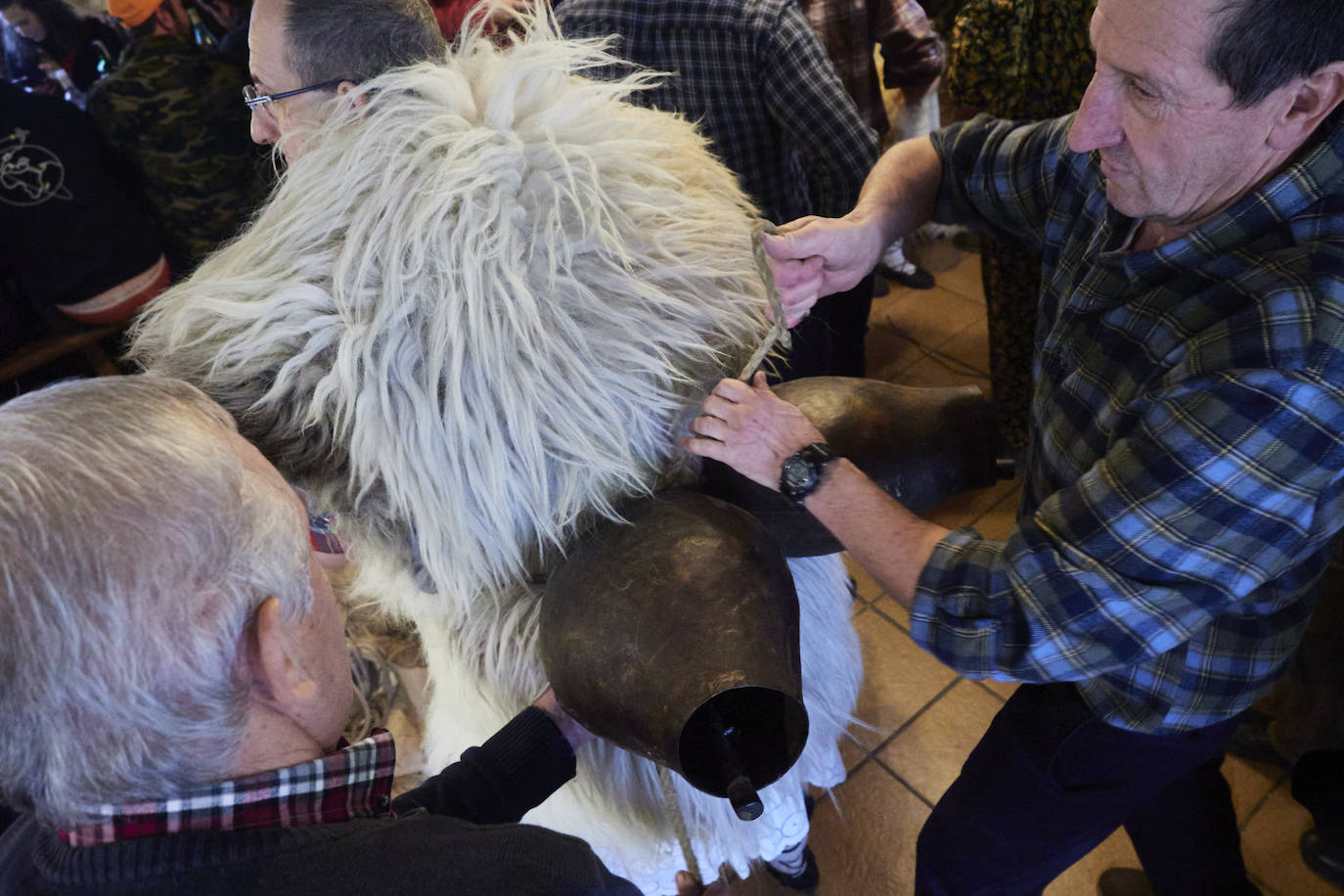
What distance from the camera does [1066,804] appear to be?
3.56 feet

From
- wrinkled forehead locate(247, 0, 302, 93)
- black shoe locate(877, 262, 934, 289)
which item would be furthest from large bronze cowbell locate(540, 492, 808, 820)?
black shoe locate(877, 262, 934, 289)

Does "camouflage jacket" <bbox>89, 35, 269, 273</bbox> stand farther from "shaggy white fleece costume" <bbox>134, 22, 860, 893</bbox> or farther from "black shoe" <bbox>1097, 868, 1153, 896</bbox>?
"black shoe" <bbox>1097, 868, 1153, 896</bbox>

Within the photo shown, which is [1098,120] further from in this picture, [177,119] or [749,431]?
[177,119]

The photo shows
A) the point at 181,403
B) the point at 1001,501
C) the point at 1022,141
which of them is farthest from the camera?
the point at 1001,501

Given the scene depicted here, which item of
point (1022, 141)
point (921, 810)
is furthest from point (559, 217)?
point (921, 810)

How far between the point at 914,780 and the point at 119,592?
1.52 m

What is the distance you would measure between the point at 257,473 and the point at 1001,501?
1.91 metres

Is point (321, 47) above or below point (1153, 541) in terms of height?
above

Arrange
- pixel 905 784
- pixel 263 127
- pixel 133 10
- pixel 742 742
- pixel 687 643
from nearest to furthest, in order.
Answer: pixel 687 643, pixel 742 742, pixel 263 127, pixel 905 784, pixel 133 10

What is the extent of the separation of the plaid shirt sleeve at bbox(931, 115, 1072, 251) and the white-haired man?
95 centimetres

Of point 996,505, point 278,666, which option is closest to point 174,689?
point 278,666

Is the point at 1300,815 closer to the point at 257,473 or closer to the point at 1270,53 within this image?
the point at 1270,53

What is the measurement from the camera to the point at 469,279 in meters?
0.72

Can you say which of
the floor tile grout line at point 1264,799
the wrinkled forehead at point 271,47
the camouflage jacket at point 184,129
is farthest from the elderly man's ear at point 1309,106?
the camouflage jacket at point 184,129
